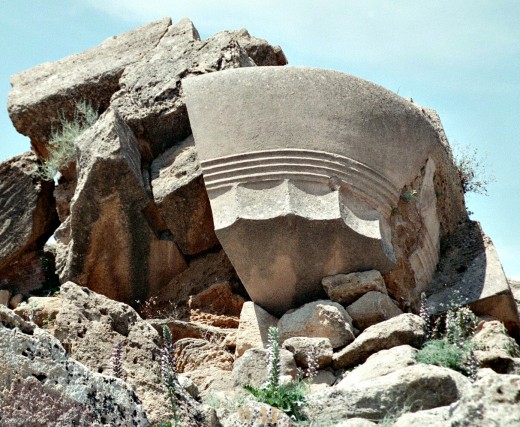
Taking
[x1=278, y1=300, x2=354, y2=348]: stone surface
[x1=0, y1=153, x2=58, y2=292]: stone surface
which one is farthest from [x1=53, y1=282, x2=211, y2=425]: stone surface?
[x1=0, y1=153, x2=58, y2=292]: stone surface

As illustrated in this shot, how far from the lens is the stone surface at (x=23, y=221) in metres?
12.1

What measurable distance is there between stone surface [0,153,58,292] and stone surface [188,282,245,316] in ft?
5.61

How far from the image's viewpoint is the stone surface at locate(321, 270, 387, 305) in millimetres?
10445

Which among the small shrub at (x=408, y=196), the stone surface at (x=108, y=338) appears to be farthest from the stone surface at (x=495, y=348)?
the stone surface at (x=108, y=338)

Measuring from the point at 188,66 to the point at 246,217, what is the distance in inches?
80.7

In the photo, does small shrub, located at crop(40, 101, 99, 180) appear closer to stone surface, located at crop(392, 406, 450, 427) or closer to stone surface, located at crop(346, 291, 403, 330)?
stone surface, located at crop(346, 291, 403, 330)

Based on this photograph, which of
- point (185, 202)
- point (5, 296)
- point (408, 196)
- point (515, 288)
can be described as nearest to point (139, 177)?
point (185, 202)

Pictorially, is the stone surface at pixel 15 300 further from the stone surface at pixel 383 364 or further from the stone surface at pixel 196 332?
the stone surface at pixel 383 364

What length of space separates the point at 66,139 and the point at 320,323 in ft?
10.6

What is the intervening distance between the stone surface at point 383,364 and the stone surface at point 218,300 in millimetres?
2170

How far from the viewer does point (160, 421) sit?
290 inches

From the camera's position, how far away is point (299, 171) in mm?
10570

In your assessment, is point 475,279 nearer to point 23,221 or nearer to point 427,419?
point 23,221

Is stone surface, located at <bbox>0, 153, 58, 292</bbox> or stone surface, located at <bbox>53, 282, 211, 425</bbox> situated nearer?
stone surface, located at <bbox>53, 282, 211, 425</bbox>
